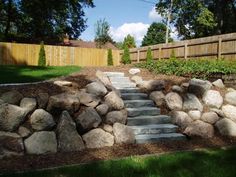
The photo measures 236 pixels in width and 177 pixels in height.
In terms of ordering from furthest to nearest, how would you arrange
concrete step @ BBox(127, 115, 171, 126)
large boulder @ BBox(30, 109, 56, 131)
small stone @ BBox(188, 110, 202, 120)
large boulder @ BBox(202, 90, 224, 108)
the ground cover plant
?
the ground cover plant → large boulder @ BBox(202, 90, 224, 108) → small stone @ BBox(188, 110, 202, 120) → concrete step @ BBox(127, 115, 171, 126) → large boulder @ BBox(30, 109, 56, 131)

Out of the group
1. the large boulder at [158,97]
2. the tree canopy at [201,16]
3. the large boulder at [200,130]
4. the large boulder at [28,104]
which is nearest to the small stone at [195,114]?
the large boulder at [200,130]

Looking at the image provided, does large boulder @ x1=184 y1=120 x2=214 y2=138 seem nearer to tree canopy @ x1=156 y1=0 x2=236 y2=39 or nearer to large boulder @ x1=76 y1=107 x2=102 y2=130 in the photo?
large boulder @ x1=76 y1=107 x2=102 y2=130

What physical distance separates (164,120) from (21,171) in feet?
13.6

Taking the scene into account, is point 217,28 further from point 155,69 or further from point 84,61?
point 155,69

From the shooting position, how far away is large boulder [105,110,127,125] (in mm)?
8055

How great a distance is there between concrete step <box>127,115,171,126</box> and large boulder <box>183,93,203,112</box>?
65cm

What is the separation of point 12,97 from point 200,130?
4189 mm

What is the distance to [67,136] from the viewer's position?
7148 millimetres

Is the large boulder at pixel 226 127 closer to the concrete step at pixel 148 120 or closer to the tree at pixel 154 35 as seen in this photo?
the concrete step at pixel 148 120

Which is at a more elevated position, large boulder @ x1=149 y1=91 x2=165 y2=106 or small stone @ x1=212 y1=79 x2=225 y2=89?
small stone @ x1=212 y1=79 x2=225 y2=89

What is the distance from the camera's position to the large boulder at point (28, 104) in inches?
289

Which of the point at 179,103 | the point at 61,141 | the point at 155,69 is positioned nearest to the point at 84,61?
the point at 155,69

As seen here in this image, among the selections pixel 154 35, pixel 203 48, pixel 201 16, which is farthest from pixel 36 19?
pixel 154 35

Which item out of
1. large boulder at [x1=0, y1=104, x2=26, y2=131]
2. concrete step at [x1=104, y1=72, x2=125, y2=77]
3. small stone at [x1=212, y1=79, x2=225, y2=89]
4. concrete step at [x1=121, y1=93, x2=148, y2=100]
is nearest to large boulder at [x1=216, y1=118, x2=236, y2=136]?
small stone at [x1=212, y1=79, x2=225, y2=89]
